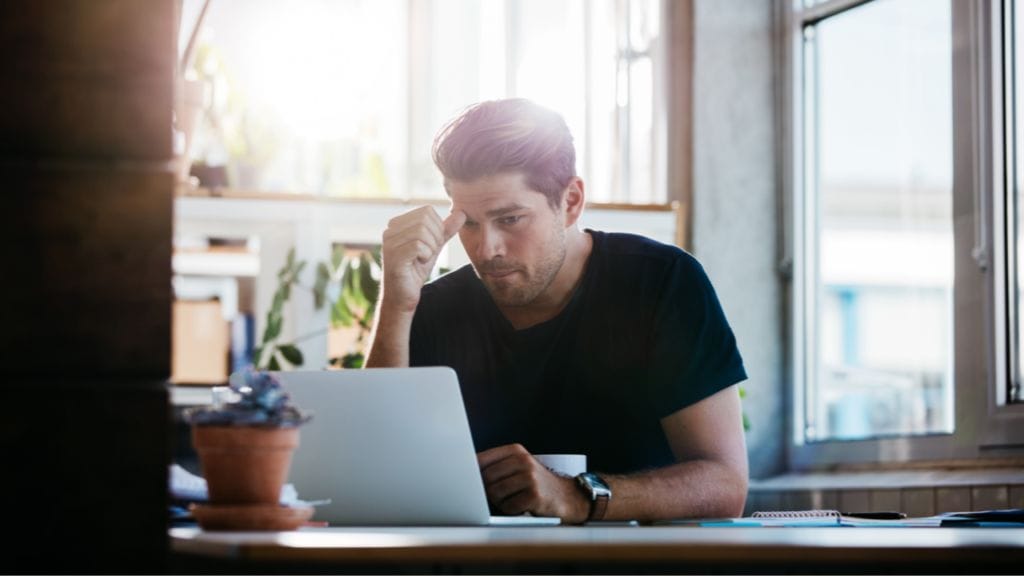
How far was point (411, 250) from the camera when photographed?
8.41 feet

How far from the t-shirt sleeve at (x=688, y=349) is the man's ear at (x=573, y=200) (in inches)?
9.5

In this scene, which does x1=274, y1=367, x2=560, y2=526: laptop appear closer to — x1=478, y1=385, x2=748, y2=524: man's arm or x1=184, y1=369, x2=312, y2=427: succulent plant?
x1=478, y1=385, x2=748, y2=524: man's arm

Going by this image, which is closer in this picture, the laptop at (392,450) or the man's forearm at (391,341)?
the laptop at (392,450)

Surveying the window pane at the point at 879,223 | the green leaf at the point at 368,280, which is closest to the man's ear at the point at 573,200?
the green leaf at the point at 368,280

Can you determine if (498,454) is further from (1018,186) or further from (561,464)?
(1018,186)

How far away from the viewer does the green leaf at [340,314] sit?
13.4 ft

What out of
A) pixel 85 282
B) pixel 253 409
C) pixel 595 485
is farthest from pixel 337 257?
pixel 85 282

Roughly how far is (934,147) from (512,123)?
177 cm

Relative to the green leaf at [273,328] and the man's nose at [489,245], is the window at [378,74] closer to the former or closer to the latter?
the green leaf at [273,328]

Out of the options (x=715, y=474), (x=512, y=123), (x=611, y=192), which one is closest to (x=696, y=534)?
(x=715, y=474)

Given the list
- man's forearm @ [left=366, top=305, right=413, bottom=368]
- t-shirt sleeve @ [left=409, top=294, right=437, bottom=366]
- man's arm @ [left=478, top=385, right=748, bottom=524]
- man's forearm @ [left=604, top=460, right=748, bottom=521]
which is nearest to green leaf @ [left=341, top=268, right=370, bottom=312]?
t-shirt sleeve @ [left=409, top=294, right=437, bottom=366]

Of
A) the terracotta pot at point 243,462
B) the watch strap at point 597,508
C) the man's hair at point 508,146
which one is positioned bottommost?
the watch strap at point 597,508

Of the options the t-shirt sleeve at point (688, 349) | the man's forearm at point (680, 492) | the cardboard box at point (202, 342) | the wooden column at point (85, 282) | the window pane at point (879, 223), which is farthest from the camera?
the cardboard box at point (202, 342)

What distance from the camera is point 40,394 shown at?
3.59 feet
